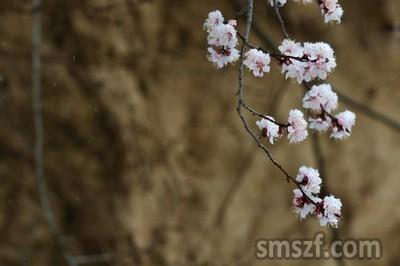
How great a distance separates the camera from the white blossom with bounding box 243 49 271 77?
1.58 meters

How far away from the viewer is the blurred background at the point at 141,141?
2.99 m

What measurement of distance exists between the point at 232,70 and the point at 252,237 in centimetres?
70

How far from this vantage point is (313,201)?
5.29 ft

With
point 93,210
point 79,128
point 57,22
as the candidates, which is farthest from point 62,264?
point 57,22

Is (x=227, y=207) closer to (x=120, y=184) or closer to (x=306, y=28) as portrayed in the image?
(x=120, y=184)

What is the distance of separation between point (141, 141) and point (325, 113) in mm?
1573

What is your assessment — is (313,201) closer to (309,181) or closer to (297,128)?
(309,181)

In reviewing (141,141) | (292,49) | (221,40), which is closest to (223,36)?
(221,40)

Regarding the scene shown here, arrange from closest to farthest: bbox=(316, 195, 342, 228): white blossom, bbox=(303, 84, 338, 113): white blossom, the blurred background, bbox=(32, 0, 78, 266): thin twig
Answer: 1. bbox=(303, 84, 338, 113): white blossom
2. bbox=(316, 195, 342, 228): white blossom
3. bbox=(32, 0, 78, 266): thin twig
4. the blurred background

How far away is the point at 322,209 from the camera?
→ 5.30 feet

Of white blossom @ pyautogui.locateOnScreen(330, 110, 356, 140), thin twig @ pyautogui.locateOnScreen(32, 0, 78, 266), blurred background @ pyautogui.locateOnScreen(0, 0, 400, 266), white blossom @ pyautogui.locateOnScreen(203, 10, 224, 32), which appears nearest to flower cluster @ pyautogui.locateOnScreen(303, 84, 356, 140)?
white blossom @ pyautogui.locateOnScreen(330, 110, 356, 140)

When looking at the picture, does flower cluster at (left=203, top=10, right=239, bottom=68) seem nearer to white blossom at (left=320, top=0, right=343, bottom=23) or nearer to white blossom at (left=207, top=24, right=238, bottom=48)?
white blossom at (left=207, top=24, right=238, bottom=48)

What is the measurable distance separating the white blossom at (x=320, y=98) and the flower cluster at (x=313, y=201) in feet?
0.58

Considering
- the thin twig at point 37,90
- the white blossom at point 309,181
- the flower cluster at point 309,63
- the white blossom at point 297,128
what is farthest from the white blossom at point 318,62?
the thin twig at point 37,90
